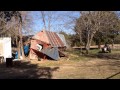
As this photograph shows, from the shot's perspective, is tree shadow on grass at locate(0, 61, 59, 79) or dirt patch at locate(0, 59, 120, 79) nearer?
dirt patch at locate(0, 59, 120, 79)

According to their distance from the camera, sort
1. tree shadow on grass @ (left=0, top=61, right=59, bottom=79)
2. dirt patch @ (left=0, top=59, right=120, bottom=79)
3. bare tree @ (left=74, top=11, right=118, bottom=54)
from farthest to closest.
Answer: bare tree @ (left=74, top=11, right=118, bottom=54), tree shadow on grass @ (left=0, top=61, right=59, bottom=79), dirt patch @ (left=0, top=59, right=120, bottom=79)

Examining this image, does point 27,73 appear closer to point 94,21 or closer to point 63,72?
point 63,72

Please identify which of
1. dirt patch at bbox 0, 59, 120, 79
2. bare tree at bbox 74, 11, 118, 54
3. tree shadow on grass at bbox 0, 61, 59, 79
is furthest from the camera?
bare tree at bbox 74, 11, 118, 54

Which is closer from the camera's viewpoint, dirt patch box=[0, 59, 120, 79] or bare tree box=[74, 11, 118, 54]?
dirt patch box=[0, 59, 120, 79]

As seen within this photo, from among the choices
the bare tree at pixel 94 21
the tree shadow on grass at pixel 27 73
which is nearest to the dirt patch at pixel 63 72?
the tree shadow on grass at pixel 27 73

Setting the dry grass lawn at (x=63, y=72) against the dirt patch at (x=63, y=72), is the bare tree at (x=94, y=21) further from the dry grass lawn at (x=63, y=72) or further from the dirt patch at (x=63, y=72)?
the dirt patch at (x=63, y=72)

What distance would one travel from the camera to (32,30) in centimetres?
3831

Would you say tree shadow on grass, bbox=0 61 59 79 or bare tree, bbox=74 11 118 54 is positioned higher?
bare tree, bbox=74 11 118 54

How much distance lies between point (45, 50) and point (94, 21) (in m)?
10.5

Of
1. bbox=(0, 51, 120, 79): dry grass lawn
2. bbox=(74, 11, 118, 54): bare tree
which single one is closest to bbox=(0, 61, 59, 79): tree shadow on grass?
bbox=(0, 51, 120, 79): dry grass lawn

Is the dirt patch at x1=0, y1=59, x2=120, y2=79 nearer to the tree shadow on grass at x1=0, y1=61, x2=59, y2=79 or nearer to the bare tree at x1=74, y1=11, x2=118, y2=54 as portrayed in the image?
the tree shadow on grass at x1=0, y1=61, x2=59, y2=79
